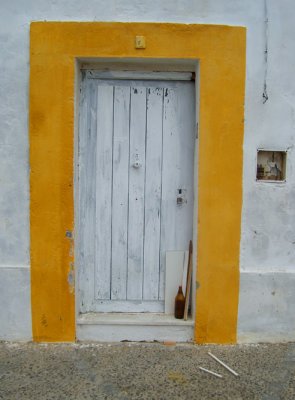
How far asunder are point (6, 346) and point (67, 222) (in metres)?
1.17

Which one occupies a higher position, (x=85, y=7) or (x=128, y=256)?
(x=85, y=7)

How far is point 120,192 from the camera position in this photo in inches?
A: 145

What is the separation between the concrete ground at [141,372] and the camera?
2.85 m

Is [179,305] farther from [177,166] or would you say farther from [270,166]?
[270,166]

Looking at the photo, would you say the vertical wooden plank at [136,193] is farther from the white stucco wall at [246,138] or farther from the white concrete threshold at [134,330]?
the white stucco wall at [246,138]

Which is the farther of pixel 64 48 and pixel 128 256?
pixel 128 256

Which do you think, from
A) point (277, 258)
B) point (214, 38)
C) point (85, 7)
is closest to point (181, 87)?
point (214, 38)

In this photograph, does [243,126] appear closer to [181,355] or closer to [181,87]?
[181,87]

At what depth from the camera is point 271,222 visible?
3559 millimetres

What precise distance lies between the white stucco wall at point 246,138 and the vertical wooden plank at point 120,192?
0.72 m

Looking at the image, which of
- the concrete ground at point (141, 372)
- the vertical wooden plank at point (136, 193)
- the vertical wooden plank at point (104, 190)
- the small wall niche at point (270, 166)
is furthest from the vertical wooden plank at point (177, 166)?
the concrete ground at point (141, 372)

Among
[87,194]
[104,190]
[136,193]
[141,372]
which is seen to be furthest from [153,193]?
[141,372]

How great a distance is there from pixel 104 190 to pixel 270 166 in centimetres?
148

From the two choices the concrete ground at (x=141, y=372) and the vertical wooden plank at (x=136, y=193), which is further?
the vertical wooden plank at (x=136, y=193)
